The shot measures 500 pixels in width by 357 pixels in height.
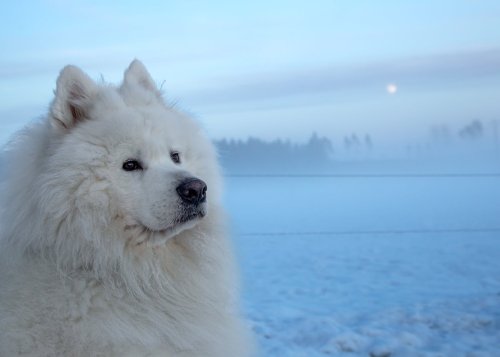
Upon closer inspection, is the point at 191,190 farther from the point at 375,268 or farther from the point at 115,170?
the point at 375,268

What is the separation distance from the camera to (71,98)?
122 inches

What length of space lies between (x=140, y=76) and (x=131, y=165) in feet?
2.66

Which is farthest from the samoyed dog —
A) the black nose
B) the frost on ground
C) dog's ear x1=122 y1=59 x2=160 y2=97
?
the frost on ground

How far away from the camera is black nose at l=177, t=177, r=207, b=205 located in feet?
9.66

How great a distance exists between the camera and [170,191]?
2951 millimetres

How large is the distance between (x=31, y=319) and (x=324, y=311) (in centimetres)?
458

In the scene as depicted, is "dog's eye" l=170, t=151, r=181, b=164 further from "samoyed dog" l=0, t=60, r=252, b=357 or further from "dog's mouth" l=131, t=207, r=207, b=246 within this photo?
"dog's mouth" l=131, t=207, r=207, b=246

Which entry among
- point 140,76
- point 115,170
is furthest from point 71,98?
point 140,76

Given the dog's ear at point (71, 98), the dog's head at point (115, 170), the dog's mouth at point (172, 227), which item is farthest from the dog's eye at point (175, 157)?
the dog's ear at point (71, 98)

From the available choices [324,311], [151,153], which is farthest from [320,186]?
[151,153]

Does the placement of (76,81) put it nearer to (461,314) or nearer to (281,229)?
(461,314)

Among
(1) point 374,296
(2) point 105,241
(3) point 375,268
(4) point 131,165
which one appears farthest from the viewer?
(3) point 375,268

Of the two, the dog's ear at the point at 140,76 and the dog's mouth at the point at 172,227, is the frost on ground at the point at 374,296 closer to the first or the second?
the dog's mouth at the point at 172,227

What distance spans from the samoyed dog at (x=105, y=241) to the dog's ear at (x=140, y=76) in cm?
34
